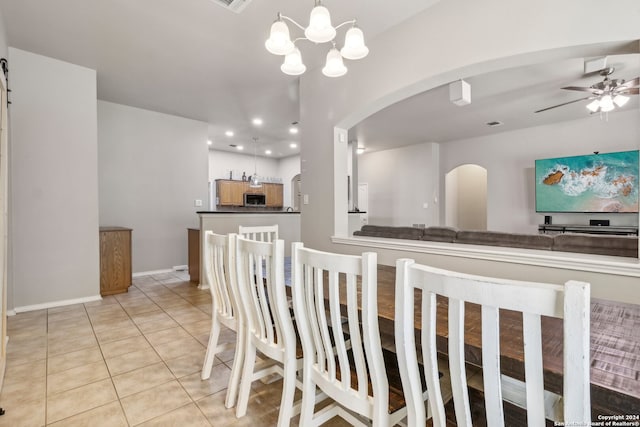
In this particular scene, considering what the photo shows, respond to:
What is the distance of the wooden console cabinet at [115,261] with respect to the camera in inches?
154

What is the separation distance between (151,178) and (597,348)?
570cm

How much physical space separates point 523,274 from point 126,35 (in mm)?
4054

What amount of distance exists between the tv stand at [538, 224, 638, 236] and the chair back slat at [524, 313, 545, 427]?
240 inches

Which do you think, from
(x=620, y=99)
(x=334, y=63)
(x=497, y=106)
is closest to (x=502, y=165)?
(x=497, y=106)

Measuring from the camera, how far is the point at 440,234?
135 inches

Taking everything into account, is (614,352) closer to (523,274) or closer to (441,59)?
(523,274)

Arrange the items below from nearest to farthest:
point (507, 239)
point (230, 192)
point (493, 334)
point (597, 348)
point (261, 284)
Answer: point (493, 334) < point (597, 348) < point (261, 284) < point (507, 239) < point (230, 192)

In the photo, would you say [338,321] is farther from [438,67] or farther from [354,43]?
[438,67]

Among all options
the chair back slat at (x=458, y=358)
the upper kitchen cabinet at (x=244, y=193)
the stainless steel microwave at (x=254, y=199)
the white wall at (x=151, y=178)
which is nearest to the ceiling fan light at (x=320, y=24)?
the chair back slat at (x=458, y=358)

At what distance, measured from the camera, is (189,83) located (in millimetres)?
4066

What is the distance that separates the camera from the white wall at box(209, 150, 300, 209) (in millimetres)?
8430

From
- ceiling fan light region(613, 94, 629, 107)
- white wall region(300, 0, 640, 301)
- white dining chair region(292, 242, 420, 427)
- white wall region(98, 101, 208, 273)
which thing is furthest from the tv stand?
white wall region(98, 101, 208, 273)

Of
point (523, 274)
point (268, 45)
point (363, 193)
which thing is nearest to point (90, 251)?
point (268, 45)

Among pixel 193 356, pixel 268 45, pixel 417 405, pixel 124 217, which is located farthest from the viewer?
pixel 124 217
